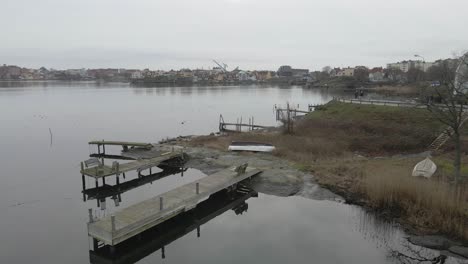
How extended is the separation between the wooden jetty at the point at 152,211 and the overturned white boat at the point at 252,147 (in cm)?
888

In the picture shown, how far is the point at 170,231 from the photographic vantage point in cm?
1650

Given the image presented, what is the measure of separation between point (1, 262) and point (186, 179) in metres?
13.0

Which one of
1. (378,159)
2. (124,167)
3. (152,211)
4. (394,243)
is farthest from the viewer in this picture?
(378,159)

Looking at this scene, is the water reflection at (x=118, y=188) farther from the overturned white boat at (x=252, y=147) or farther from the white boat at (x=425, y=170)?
the white boat at (x=425, y=170)

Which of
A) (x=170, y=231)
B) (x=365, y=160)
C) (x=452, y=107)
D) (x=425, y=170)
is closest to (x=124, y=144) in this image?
(x=170, y=231)

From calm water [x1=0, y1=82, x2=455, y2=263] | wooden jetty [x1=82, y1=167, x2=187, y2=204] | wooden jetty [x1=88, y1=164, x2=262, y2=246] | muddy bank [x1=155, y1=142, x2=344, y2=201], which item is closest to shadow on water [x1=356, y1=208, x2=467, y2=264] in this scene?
calm water [x1=0, y1=82, x2=455, y2=263]

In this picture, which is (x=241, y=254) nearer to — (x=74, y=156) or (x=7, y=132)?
(x=74, y=156)

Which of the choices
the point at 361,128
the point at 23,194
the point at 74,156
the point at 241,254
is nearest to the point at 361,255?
the point at 241,254

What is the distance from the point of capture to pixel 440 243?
13.9 metres

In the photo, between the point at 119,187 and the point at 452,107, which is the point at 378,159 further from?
the point at 119,187

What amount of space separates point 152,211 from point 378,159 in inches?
683

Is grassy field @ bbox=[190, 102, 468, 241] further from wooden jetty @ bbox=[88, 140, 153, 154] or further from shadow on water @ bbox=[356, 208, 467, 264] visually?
wooden jetty @ bbox=[88, 140, 153, 154]

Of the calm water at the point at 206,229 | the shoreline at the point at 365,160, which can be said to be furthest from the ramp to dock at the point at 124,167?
the shoreline at the point at 365,160

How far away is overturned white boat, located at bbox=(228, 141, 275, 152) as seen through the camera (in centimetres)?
3043
